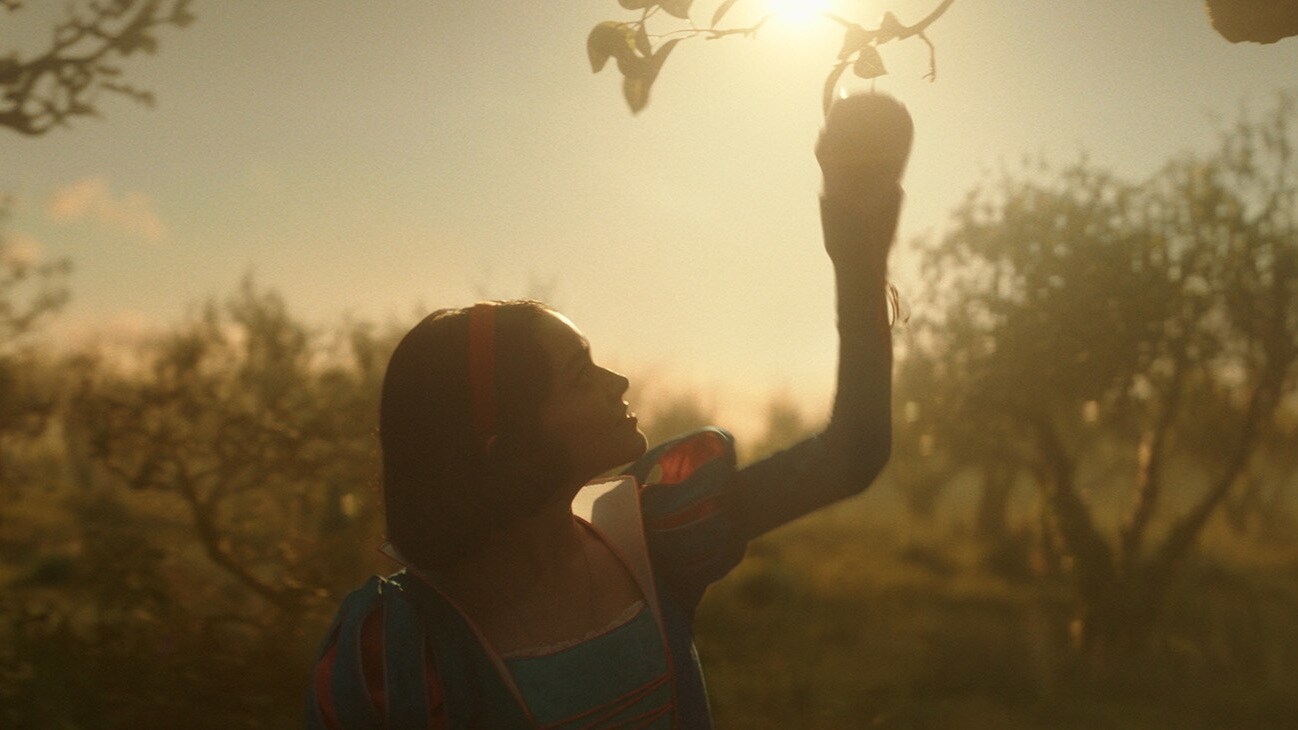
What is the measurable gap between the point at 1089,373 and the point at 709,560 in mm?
9355

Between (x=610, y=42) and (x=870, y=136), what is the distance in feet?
1.97

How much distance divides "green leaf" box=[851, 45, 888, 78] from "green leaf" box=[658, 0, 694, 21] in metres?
0.33

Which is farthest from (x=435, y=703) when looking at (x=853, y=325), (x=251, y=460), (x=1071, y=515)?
(x=1071, y=515)

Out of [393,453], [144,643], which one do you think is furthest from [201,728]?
[393,453]

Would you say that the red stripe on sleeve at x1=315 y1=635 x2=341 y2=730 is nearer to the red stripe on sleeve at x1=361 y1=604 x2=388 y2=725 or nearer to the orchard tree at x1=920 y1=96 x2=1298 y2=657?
A: the red stripe on sleeve at x1=361 y1=604 x2=388 y2=725

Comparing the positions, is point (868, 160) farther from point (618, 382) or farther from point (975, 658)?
point (975, 658)

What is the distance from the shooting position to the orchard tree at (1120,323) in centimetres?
998

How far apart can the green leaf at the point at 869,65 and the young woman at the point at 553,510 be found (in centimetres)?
25

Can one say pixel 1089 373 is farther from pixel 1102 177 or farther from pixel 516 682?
pixel 516 682

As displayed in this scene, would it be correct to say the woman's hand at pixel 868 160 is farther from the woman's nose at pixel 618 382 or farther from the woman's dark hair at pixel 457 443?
the woman's dark hair at pixel 457 443

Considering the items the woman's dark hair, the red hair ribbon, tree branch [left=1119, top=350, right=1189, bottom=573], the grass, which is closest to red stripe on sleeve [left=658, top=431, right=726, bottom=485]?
the woman's dark hair

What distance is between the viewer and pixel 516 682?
5.28 ft

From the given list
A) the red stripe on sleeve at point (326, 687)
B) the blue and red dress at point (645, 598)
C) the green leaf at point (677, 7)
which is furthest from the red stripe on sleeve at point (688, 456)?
the green leaf at point (677, 7)

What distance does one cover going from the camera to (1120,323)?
32.3 feet
